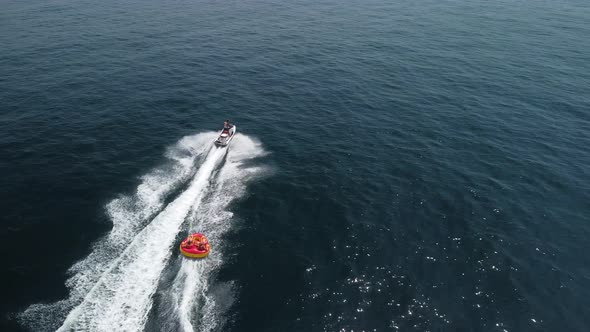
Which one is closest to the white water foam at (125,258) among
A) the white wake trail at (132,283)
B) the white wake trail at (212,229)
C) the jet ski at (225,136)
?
the white wake trail at (132,283)

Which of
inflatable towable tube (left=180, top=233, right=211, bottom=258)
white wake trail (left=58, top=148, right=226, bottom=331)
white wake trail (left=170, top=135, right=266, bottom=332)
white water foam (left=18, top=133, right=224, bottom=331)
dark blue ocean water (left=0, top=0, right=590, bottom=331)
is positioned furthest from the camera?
inflatable towable tube (left=180, top=233, right=211, bottom=258)

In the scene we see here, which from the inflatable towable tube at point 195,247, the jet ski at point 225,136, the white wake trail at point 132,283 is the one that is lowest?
the white wake trail at point 132,283

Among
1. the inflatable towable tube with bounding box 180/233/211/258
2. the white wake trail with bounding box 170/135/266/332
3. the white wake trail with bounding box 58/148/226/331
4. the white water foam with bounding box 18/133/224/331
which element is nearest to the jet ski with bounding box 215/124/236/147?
the white wake trail with bounding box 170/135/266/332

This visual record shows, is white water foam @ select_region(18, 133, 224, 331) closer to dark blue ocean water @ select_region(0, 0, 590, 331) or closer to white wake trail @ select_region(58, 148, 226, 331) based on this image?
→ white wake trail @ select_region(58, 148, 226, 331)

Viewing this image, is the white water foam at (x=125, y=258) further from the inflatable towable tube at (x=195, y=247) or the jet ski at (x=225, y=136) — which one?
the jet ski at (x=225, y=136)

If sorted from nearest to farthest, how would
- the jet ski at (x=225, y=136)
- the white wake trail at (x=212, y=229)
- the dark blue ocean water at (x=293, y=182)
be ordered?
the white wake trail at (x=212, y=229)
the dark blue ocean water at (x=293, y=182)
the jet ski at (x=225, y=136)

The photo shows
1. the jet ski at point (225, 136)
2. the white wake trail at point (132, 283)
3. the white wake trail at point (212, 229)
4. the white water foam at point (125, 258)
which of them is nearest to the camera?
the white wake trail at point (132, 283)

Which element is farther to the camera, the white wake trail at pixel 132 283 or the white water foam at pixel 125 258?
the white water foam at pixel 125 258
